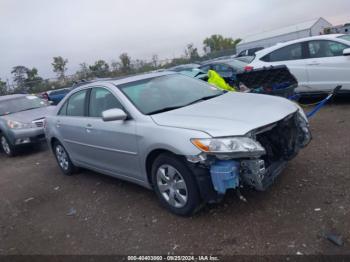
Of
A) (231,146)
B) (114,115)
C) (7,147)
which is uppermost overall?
(114,115)

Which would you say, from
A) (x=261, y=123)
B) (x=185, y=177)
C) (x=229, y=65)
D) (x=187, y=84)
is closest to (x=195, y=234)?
(x=185, y=177)

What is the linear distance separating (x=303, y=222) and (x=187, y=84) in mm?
2567

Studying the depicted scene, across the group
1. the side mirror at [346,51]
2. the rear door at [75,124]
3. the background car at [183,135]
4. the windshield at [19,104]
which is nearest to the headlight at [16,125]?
the windshield at [19,104]

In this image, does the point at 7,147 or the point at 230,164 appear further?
the point at 7,147

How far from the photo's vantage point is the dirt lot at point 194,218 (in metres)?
3.35

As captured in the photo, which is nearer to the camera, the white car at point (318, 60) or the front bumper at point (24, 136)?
the white car at point (318, 60)

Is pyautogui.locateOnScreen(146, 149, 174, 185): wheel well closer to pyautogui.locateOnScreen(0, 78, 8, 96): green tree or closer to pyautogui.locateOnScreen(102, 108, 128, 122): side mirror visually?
pyautogui.locateOnScreen(102, 108, 128, 122): side mirror

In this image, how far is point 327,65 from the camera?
776cm

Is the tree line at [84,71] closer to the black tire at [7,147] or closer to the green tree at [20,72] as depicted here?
the green tree at [20,72]

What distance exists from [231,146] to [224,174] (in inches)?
11.2

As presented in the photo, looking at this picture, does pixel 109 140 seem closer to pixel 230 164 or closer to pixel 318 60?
pixel 230 164

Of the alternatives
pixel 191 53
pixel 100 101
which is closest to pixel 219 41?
pixel 191 53

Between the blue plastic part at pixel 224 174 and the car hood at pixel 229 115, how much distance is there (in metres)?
0.29

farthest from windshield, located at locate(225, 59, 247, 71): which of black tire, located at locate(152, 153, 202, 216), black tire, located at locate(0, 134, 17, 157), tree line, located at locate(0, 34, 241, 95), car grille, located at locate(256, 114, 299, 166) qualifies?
tree line, located at locate(0, 34, 241, 95)
